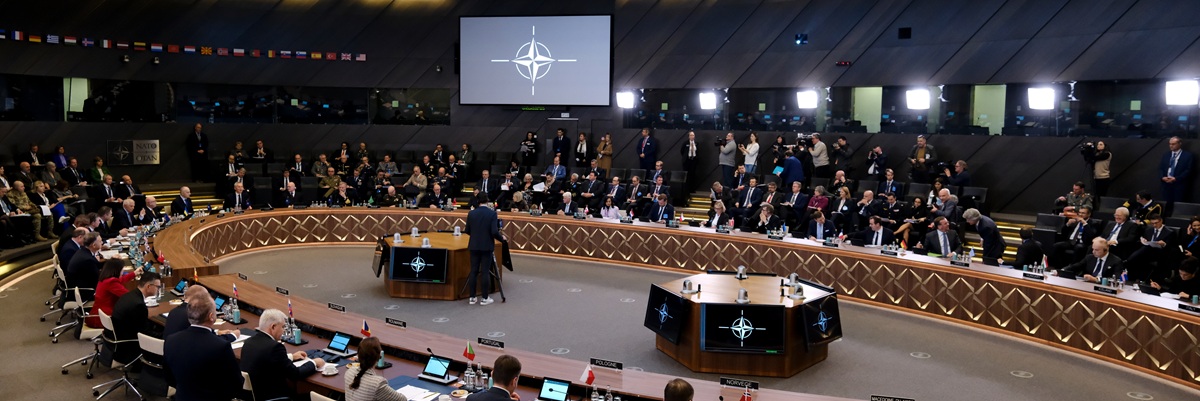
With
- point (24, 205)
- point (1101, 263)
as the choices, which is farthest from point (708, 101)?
point (24, 205)

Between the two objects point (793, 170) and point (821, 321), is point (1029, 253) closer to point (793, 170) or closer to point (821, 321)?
point (821, 321)

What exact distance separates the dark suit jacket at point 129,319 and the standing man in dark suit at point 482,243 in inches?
169

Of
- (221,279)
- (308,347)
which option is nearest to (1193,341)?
(308,347)

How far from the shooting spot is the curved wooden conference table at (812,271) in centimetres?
821

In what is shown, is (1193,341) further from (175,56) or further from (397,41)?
(175,56)

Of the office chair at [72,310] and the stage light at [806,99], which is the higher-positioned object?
the stage light at [806,99]

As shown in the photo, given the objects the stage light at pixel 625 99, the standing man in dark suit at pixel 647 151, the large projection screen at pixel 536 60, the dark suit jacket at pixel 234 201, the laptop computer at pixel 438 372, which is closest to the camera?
the laptop computer at pixel 438 372

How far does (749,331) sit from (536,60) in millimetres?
14798

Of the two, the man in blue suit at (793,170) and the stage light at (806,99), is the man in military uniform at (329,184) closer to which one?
the man in blue suit at (793,170)

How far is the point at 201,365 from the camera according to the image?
5402 mm

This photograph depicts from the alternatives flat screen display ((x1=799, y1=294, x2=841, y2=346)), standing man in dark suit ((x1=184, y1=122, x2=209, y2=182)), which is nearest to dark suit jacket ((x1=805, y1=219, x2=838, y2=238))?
flat screen display ((x1=799, y1=294, x2=841, y2=346))

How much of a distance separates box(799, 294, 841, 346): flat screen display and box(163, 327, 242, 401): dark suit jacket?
5.19 meters

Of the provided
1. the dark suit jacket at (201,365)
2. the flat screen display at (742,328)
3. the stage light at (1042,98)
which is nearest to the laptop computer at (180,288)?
the dark suit jacket at (201,365)

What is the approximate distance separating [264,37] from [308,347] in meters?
17.4
